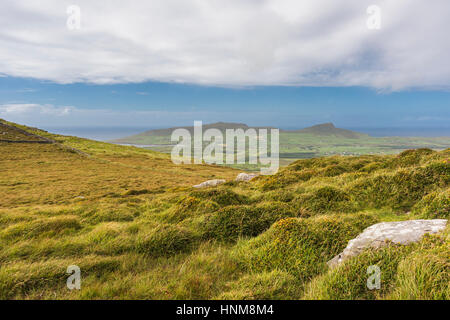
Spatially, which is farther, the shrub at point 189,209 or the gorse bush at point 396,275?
the shrub at point 189,209

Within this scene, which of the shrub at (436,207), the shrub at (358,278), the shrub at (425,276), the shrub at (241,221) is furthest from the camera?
the shrub at (241,221)

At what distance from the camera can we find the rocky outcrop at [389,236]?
4723mm

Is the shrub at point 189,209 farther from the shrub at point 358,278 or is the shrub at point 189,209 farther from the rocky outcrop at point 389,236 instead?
the shrub at point 358,278

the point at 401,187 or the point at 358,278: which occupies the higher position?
Answer: the point at 401,187

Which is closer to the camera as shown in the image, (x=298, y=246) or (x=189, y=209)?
(x=298, y=246)

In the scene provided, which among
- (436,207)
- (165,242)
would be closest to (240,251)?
(165,242)

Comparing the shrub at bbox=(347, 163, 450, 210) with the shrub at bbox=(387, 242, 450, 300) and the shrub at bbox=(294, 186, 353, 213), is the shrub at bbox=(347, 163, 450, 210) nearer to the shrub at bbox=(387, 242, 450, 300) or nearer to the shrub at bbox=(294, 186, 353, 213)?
the shrub at bbox=(294, 186, 353, 213)

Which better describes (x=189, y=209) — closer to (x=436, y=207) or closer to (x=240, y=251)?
(x=240, y=251)

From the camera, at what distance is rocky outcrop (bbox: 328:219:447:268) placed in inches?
186

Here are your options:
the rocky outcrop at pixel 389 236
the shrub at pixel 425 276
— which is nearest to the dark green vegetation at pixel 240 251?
the shrub at pixel 425 276

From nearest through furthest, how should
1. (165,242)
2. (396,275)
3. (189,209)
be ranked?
(396,275), (165,242), (189,209)

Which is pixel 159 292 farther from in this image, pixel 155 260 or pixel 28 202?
pixel 28 202

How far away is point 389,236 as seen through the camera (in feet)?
16.2
